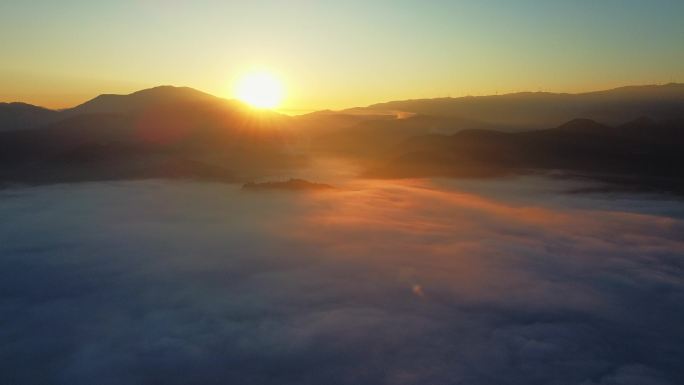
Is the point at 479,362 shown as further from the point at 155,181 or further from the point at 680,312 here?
the point at 155,181

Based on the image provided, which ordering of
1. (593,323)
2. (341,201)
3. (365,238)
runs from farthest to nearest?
(341,201), (365,238), (593,323)

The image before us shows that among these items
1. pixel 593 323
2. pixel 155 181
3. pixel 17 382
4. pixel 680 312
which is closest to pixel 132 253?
pixel 17 382

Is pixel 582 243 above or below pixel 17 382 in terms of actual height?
below

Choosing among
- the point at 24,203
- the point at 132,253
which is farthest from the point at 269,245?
the point at 24,203

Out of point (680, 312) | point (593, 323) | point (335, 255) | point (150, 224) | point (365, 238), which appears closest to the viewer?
point (593, 323)

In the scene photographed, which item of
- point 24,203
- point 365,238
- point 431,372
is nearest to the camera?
point 431,372

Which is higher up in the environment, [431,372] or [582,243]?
[431,372]

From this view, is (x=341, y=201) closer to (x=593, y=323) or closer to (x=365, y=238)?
(x=365, y=238)

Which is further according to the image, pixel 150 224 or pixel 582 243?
pixel 150 224

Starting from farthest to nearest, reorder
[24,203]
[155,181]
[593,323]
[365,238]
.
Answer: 1. [155,181]
2. [24,203]
3. [365,238]
4. [593,323]
